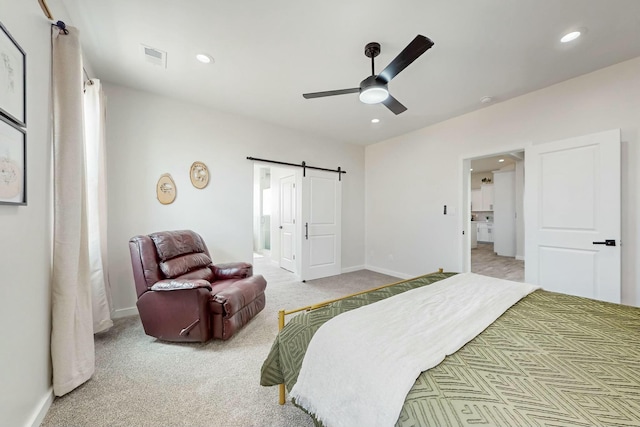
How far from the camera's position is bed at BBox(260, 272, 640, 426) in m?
0.72

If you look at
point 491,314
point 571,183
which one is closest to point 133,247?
point 491,314

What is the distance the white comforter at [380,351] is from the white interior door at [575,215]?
1.83 meters

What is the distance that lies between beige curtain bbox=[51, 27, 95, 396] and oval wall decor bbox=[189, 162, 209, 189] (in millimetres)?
1615

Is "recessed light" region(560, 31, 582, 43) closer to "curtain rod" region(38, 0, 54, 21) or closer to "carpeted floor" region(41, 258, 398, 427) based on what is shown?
"carpeted floor" region(41, 258, 398, 427)

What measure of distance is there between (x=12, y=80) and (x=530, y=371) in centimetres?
267

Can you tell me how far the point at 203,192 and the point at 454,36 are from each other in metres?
3.37

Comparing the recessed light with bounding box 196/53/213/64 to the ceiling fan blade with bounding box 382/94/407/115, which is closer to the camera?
the ceiling fan blade with bounding box 382/94/407/115

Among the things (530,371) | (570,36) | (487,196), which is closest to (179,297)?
(530,371)

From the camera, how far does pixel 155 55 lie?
7.66ft

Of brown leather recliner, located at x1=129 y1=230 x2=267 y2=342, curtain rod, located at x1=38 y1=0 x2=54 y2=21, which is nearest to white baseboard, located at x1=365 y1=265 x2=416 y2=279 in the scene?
brown leather recliner, located at x1=129 y1=230 x2=267 y2=342

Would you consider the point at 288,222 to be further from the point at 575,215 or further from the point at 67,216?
the point at 575,215

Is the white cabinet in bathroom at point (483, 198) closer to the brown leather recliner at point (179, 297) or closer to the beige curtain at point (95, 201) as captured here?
the brown leather recliner at point (179, 297)

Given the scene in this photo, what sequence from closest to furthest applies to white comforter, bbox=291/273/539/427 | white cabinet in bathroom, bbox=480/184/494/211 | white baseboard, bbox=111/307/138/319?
white comforter, bbox=291/273/539/427 → white baseboard, bbox=111/307/138/319 → white cabinet in bathroom, bbox=480/184/494/211

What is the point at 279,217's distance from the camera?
5.41 meters
